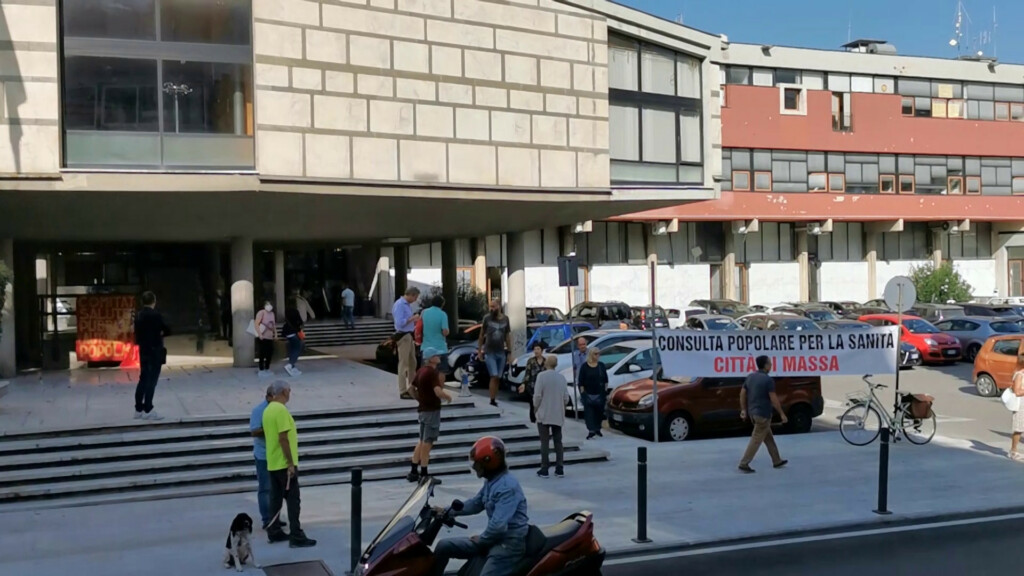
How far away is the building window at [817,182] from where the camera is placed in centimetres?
5119

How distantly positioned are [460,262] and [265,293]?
1071 centimetres

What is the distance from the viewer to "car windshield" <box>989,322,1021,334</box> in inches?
1209

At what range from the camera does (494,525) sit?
7066 mm

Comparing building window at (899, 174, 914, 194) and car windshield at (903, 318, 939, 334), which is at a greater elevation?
building window at (899, 174, 914, 194)

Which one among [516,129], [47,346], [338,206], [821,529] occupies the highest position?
[516,129]

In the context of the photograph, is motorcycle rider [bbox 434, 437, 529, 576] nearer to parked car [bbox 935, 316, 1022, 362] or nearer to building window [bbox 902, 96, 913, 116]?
parked car [bbox 935, 316, 1022, 362]

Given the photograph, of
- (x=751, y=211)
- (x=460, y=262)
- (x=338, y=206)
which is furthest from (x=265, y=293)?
(x=751, y=211)

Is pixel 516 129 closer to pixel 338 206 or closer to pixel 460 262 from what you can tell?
pixel 338 206

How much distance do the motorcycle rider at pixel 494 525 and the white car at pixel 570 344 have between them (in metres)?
13.9

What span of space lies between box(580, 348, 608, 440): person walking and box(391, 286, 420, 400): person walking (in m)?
2.91

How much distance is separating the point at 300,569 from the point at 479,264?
37.9m

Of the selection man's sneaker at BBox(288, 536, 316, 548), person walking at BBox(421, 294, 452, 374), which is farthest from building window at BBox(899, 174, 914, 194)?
man's sneaker at BBox(288, 536, 316, 548)

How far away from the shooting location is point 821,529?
11234 mm

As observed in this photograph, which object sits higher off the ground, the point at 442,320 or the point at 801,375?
the point at 442,320
